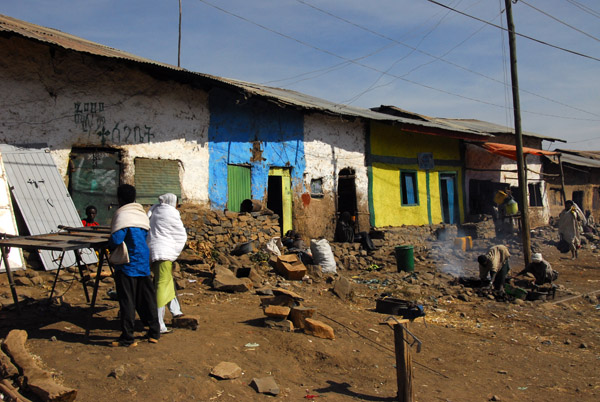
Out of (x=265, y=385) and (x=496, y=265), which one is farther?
(x=496, y=265)

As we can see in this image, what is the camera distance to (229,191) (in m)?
11.6

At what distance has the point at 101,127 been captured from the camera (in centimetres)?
949

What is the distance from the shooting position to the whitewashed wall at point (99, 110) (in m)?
8.65

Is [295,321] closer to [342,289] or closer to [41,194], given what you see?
[342,289]

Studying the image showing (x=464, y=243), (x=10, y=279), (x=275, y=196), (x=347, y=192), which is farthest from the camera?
(x=464, y=243)

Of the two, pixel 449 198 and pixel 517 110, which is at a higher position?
pixel 517 110

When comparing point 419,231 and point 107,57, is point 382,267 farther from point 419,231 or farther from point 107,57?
point 107,57

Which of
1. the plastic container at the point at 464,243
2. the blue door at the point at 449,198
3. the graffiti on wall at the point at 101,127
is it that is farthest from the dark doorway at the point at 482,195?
the graffiti on wall at the point at 101,127

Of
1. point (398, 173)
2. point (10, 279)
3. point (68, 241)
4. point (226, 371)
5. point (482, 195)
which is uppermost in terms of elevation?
point (398, 173)

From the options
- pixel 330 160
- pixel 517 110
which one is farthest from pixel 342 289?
pixel 517 110

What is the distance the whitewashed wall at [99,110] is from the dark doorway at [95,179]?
0.51ft

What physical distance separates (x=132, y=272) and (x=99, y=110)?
550 centimetres

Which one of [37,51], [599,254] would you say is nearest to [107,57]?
[37,51]

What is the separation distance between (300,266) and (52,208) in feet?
14.9
